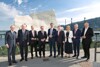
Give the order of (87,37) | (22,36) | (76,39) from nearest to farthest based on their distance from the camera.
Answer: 1. (87,37)
2. (22,36)
3. (76,39)

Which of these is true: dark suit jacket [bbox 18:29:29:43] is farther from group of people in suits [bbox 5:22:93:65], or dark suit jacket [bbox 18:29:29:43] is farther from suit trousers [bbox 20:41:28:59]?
suit trousers [bbox 20:41:28:59]

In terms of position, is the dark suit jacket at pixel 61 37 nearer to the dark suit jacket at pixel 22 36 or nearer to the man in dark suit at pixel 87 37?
the man in dark suit at pixel 87 37

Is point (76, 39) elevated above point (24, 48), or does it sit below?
above

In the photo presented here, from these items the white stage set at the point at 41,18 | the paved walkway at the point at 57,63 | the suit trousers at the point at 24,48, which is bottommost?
the paved walkway at the point at 57,63

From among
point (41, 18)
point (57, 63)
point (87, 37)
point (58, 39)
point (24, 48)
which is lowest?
point (57, 63)

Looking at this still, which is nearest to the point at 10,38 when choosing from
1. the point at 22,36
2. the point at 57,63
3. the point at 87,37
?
the point at 22,36

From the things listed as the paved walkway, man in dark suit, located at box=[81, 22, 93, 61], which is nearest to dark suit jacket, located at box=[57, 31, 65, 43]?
the paved walkway

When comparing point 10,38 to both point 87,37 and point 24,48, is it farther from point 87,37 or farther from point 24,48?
point 87,37

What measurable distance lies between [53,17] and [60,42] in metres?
14.2

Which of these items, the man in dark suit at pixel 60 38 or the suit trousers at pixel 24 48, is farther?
the man in dark suit at pixel 60 38

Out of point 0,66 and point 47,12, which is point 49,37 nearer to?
point 0,66

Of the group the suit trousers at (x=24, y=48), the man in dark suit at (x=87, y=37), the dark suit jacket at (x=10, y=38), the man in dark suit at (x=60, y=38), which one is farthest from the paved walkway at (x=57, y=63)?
the dark suit jacket at (x=10, y=38)

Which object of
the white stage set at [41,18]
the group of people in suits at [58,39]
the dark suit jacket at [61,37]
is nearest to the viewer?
the group of people in suits at [58,39]

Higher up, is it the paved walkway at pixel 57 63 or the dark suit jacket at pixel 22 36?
the dark suit jacket at pixel 22 36
